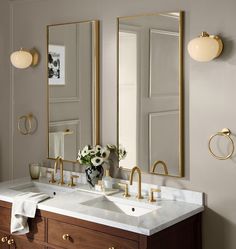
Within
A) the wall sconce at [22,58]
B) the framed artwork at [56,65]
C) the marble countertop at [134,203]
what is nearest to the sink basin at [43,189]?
the marble countertop at [134,203]

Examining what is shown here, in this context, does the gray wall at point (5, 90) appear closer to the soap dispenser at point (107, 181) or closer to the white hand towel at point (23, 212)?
the white hand towel at point (23, 212)

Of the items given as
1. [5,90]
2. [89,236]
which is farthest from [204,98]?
[5,90]

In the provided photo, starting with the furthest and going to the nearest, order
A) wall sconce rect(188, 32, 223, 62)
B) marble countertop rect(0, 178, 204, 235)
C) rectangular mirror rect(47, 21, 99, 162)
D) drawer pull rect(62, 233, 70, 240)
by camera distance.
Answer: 1. rectangular mirror rect(47, 21, 99, 162)
2. drawer pull rect(62, 233, 70, 240)
3. wall sconce rect(188, 32, 223, 62)
4. marble countertop rect(0, 178, 204, 235)

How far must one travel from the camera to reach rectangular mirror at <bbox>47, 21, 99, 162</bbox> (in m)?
3.31

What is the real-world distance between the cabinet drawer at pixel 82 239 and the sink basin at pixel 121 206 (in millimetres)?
214

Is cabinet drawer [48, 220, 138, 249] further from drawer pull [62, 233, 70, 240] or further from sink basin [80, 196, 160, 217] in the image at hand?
sink basin [80, 196, 160, 217]

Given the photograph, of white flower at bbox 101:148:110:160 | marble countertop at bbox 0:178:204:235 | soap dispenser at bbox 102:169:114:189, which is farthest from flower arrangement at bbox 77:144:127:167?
marble countertop at bbox 0:178:204:235

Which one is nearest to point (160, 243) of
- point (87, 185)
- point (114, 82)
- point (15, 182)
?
point (87, 185)

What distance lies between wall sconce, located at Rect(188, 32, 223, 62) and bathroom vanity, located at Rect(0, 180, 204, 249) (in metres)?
0.84

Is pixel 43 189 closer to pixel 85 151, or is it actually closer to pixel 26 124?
pixel 85 151

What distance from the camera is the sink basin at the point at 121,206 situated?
2.86m

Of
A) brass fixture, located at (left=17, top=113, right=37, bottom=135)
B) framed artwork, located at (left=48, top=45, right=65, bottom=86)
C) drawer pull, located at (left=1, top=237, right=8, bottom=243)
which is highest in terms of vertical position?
framed artwork, located at (left=48, top=45, right=65, bottom=86)

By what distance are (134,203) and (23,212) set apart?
71 centimetres

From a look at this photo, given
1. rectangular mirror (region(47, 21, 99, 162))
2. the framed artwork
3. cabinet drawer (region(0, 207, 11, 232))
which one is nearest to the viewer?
cabinet drawer (region(0, 207, 11, 232))
